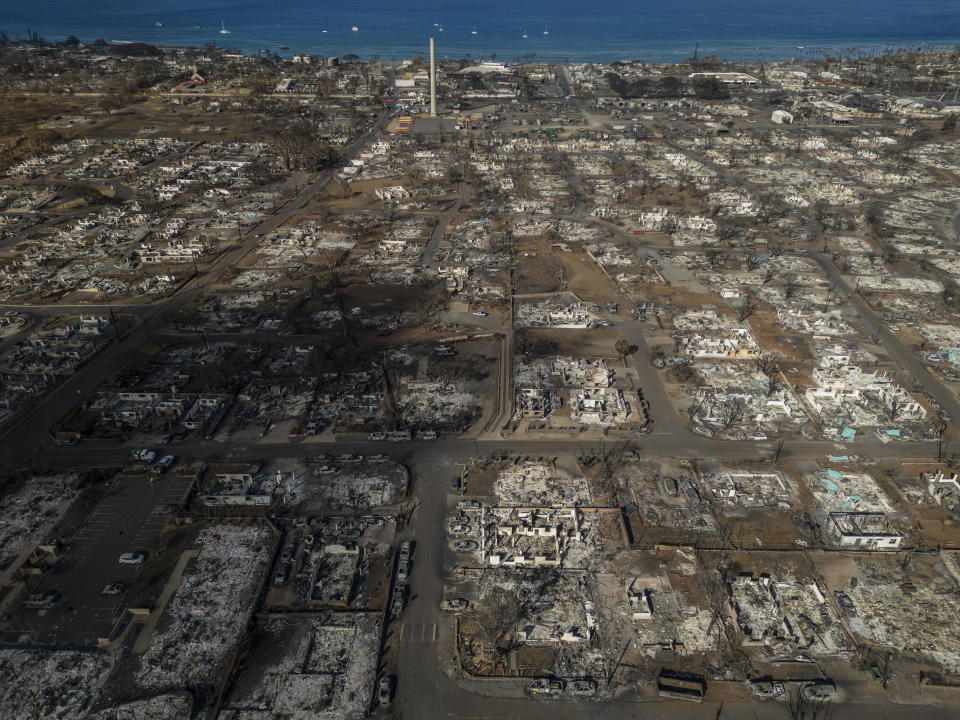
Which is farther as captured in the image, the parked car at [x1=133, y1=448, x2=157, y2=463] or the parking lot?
the parked car at [x1=133, y1=448, x2=157, y2=463]

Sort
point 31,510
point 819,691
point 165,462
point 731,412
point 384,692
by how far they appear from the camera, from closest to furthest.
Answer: point 384,692, point 819,691, point 31,510, point 165,462, point 731,412

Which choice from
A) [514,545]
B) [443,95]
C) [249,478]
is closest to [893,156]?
[443,95]

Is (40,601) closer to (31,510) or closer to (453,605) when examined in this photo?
(31,510)

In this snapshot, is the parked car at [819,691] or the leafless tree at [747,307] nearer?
the parked car at [819,691]

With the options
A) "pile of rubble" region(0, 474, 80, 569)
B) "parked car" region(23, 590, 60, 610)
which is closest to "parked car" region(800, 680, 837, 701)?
"parked car" region(23, 590, 60, 610)

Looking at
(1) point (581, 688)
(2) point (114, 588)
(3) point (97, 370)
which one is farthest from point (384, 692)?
(3) point (97, 370)

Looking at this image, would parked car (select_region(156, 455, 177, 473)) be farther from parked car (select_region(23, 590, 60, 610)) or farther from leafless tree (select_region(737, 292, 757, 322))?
leafless tree (select_region(737, 292, 757, 322))

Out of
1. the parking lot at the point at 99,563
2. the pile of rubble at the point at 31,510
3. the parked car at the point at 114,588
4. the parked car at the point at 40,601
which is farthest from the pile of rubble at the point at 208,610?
the pile of rubble at the point at 31,510

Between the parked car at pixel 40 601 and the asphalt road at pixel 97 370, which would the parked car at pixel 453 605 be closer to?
the parked car at pixel 40 601
